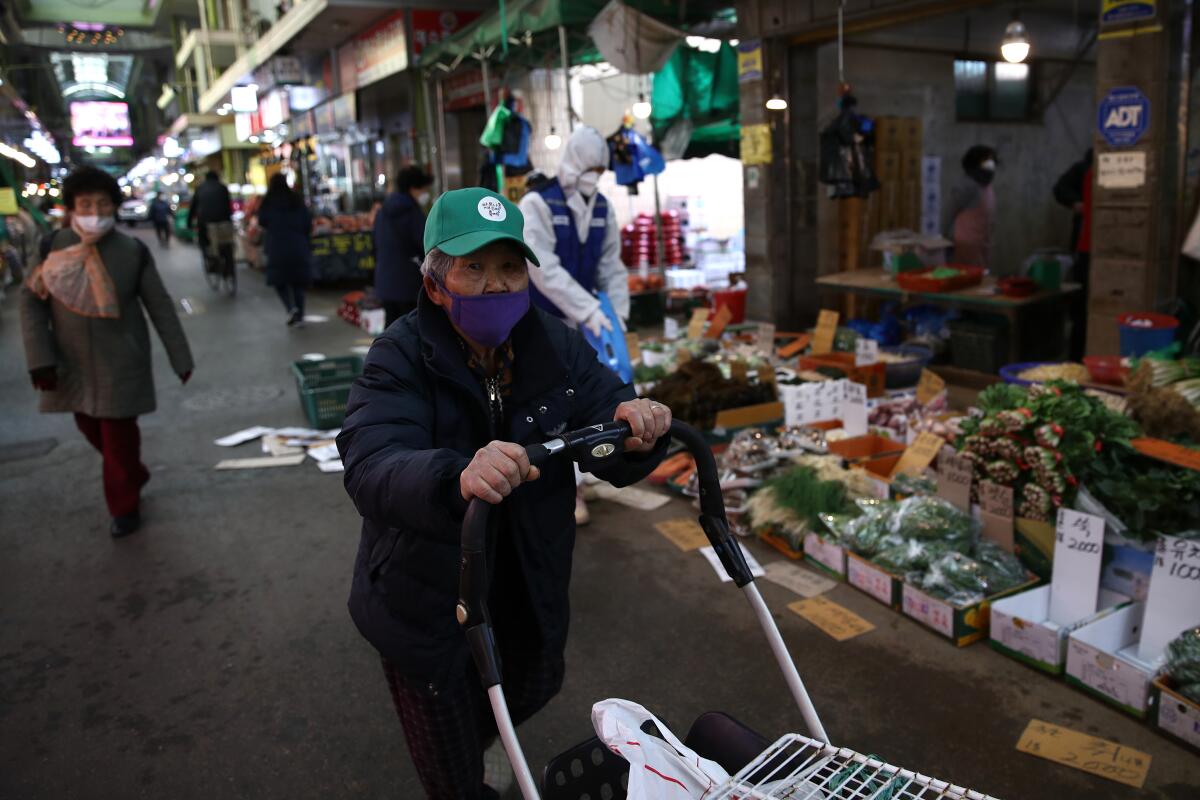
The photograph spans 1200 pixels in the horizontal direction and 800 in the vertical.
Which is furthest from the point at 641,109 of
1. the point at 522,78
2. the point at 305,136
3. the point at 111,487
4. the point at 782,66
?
the point at 305,136

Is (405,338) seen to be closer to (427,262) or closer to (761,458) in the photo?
(427,262)

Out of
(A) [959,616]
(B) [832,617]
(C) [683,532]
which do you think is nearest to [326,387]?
(C) [683,532]

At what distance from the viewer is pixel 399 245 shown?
8.63m

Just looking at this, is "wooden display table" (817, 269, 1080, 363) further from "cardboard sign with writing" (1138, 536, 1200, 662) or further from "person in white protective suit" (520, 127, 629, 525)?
"cardboard sign with writing" (1138, 536, 1200, 662)

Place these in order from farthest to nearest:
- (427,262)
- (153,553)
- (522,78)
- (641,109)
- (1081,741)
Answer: (522,78) → (641,109) → (153,553) → (1081,741) → (427,262)

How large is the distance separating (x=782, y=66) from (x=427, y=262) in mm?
8703

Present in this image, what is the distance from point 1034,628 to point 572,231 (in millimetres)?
3142

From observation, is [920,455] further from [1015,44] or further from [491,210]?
[491,210]

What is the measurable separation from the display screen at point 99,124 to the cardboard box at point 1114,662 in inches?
2553

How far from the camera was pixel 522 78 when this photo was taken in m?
14.9

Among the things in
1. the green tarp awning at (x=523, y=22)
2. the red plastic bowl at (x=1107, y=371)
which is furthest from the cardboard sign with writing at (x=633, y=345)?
the red plastic bowl at (x=1107, y=371)

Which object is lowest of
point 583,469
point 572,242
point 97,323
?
point 583,469

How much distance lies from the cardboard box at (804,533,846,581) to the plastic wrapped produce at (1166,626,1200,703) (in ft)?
5.25

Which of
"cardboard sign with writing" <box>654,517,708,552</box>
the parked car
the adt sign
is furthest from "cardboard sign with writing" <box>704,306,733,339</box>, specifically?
the parked car
